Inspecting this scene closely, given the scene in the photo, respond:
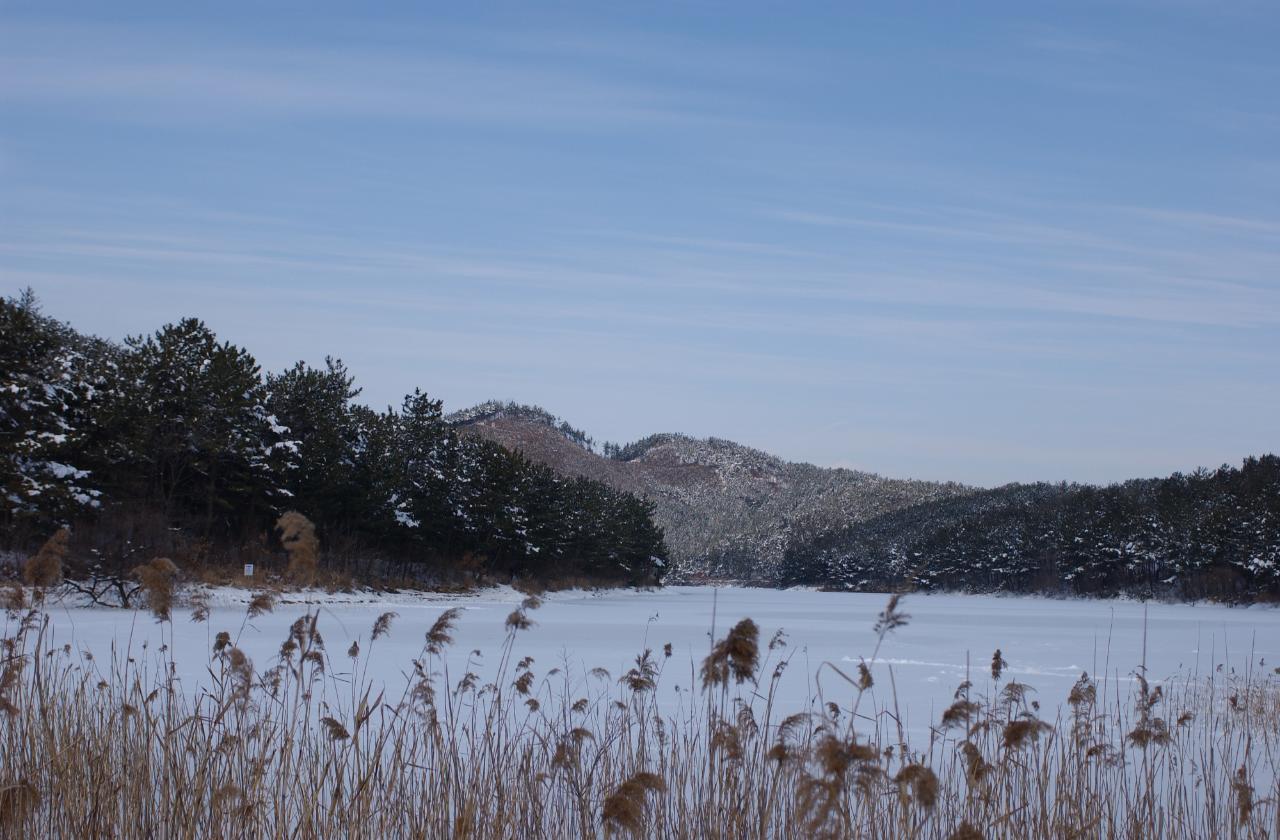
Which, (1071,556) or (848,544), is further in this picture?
(848,544)

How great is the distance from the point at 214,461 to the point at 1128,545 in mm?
65536

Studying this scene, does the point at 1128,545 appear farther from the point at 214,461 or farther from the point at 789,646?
the point at 789,646

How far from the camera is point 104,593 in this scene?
27328mm

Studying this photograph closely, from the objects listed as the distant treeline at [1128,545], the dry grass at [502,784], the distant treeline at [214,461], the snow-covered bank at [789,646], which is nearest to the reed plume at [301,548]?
the dry grass at [502,784]

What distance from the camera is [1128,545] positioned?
267ft

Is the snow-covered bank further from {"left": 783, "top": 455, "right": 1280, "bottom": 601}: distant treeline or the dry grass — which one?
{"left": 783, "top": 455, "right": 1280, "bottom": 601}: distant treeline

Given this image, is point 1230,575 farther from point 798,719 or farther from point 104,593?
point 798,719

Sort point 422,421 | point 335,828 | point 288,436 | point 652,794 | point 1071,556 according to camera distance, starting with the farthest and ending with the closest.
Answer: point 1071,556 < point 422,421 < point 288,436 < point 652,794 < point 335,828

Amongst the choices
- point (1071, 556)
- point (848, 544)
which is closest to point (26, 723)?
point (1071, 556)

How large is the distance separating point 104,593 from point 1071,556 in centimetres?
7729

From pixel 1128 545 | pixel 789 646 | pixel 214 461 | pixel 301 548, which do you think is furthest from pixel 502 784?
pixel 1128 545

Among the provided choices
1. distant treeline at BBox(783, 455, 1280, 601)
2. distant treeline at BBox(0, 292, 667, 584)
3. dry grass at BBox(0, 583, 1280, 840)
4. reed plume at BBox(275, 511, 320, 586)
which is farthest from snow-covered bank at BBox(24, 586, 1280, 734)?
distant treeline at BBox(783, 455, 1280, 601)

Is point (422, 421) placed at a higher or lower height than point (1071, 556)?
higher

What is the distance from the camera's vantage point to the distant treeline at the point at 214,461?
32906 millimetres
